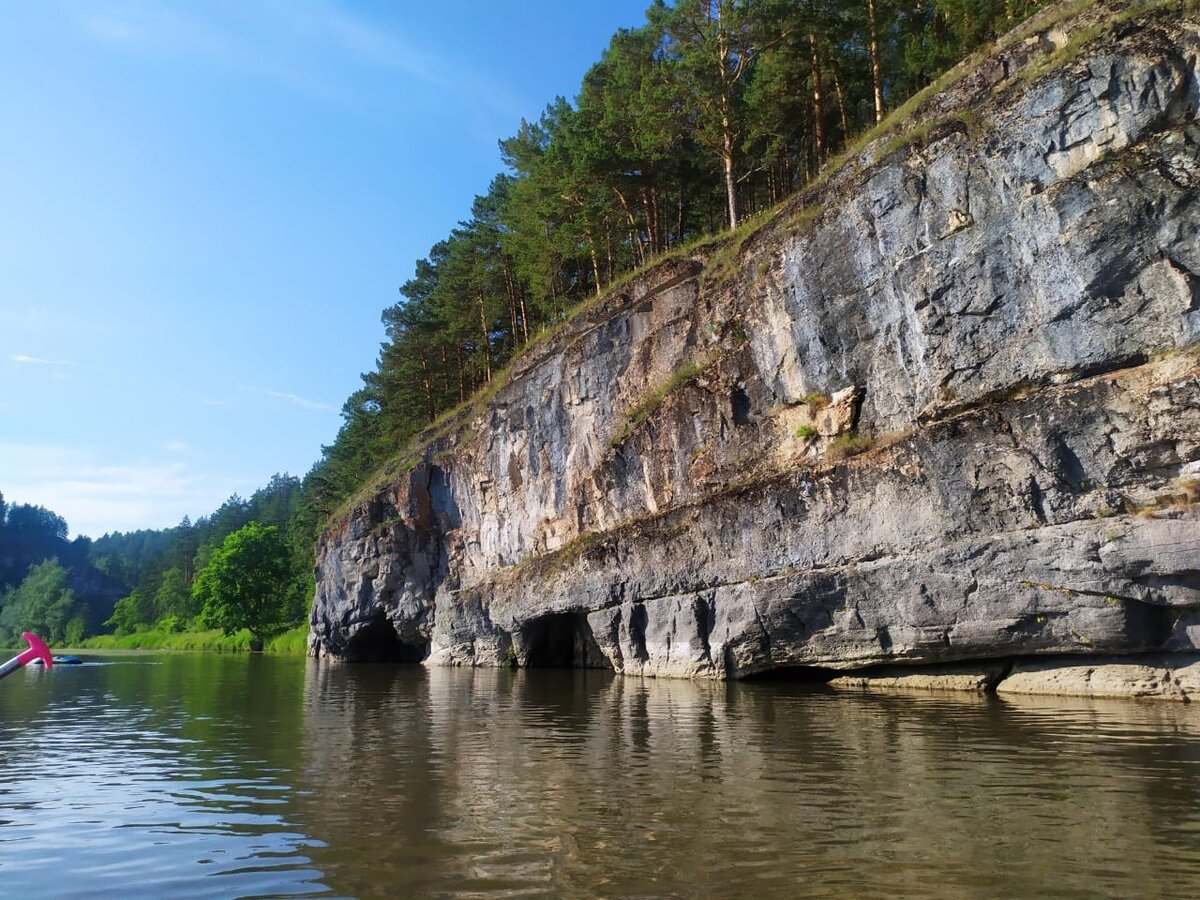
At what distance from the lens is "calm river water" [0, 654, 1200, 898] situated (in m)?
5.46

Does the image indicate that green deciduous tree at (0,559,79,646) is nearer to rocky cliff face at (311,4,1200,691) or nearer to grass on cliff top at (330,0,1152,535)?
grass on cliff top at (330,0,1152,535)

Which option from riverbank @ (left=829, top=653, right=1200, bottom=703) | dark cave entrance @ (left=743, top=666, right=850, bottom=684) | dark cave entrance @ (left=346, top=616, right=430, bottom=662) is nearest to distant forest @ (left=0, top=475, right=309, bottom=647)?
dark cave entrance @ (left=346, top=616, right=430, bottom=662)

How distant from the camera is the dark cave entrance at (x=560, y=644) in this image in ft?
102

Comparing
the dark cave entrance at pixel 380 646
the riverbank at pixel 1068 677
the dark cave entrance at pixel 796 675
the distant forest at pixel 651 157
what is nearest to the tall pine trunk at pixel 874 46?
the distant forest at pixel 651 157

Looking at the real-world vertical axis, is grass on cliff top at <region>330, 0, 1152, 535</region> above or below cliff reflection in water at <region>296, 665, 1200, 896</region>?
above

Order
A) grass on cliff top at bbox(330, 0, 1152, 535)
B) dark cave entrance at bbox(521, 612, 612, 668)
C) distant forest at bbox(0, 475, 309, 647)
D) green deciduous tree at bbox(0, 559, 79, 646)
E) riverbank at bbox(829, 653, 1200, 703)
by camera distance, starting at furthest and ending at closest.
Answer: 1. green deciduous tree at bbox(0, 559, 79, 646)
2. distant forest at bbox(0, 475, 309, 647)
3. dark cave entrance at bbox(521, 612, 612, 668)
4. grass on cliff top at bbox(330, 0, 1152, 535)
5. riverbank at bbox(829, 653, 1200, 703)

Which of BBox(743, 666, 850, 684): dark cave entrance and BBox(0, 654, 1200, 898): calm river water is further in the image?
BBox(743, 666, 850, 684): dark cave entrance

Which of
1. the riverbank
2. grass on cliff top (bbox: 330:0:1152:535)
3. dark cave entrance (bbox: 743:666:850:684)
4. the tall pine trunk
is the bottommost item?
dark cave entrance (bbox: 743:666:850:684)

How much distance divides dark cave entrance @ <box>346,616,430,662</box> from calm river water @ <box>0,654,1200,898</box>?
94.2 feet

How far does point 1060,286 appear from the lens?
1584 centimetres

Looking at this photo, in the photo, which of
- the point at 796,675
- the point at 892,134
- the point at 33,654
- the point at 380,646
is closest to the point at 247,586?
the point at 380,646

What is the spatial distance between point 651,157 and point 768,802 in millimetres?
27885

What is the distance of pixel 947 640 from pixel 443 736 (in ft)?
34.7

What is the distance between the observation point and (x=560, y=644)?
3297 centimetres
